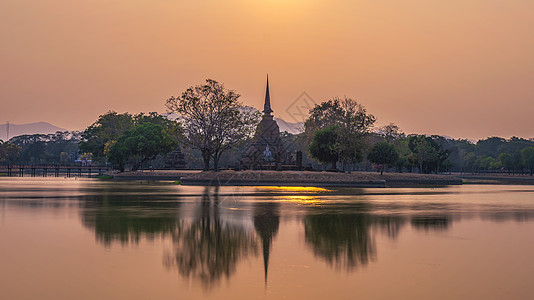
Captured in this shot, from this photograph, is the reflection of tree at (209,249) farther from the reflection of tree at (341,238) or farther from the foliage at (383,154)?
the foliage at (383,154)

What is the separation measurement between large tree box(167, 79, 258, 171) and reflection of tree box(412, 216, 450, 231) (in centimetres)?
6436

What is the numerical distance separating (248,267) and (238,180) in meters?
60.6

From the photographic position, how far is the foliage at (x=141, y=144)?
11612cm

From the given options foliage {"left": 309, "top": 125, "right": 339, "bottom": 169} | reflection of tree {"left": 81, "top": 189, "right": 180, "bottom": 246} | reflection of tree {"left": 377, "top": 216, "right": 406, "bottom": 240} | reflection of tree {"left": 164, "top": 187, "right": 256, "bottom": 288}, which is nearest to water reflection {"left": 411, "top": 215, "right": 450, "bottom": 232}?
reflection of tree {"left": 377, "top": 216, "right": 406, "bottom": 240}

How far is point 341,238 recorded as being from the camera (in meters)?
21.5

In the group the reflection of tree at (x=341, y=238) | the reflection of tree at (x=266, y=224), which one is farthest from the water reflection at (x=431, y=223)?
the reflection of tree at (x=266, y=224)

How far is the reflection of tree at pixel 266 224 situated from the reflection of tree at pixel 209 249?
1.65ft

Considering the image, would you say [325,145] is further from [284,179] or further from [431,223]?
[431,223]

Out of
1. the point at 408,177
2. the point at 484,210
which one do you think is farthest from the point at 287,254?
the point at 408,177

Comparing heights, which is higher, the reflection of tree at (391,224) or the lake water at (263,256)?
the reflection of tree at (391,224)

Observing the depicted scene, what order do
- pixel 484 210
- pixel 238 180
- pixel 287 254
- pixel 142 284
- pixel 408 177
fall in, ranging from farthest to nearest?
1. pixel 408 177
2. pixel 238 180
3. pixel 484 210
4. pixel 287 254
5. pixel 142 284

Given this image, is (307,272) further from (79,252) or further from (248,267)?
(79,252)

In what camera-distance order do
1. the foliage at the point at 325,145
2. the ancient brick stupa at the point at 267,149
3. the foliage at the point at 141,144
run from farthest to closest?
the ancient brick stupa at the point at 267,149
the foliage at the point at 141,144
the foliage at the point at 325,145

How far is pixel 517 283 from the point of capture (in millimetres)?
13977
